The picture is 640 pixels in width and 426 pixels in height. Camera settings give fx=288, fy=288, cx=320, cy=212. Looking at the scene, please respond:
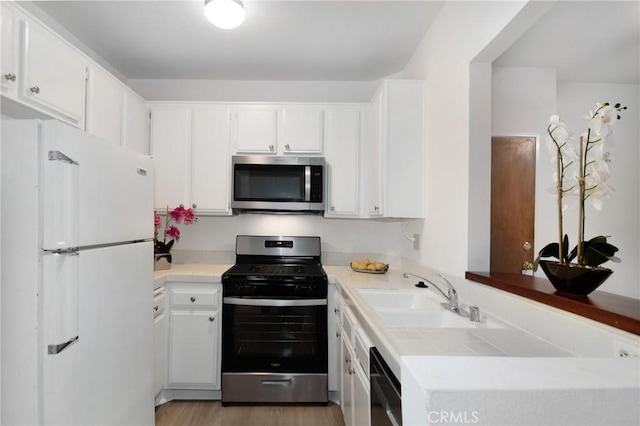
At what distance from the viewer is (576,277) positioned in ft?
3.21

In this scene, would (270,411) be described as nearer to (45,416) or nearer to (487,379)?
(45,416)

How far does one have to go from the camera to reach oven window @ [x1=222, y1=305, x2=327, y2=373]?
211 centimetres

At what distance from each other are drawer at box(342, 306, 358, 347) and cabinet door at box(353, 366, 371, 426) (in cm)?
16

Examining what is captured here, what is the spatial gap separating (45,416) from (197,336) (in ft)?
3.79

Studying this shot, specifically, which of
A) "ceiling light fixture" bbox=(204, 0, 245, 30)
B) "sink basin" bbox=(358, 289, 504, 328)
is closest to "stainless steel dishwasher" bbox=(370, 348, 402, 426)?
"sink basin" bbox=(358, 289, 504, 328)

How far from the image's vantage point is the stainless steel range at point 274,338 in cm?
209

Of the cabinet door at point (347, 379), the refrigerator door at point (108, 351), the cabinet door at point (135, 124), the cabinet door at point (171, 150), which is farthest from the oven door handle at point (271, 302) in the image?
the cabinet door at point (135, 124)

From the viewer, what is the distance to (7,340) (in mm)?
993

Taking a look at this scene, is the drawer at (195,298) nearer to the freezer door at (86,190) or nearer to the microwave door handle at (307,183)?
the freezer door at (86,190)

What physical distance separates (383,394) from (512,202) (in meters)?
2.10

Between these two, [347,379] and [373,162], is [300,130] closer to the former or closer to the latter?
[373,162]

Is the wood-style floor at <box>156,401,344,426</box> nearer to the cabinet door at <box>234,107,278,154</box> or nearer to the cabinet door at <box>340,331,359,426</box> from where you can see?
the cabinet door at <box>340,331,359,426</box>

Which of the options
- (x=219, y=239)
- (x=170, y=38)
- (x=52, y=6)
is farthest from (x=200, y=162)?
(x=52, y=6)

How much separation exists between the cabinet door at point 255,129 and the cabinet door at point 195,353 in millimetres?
1376
